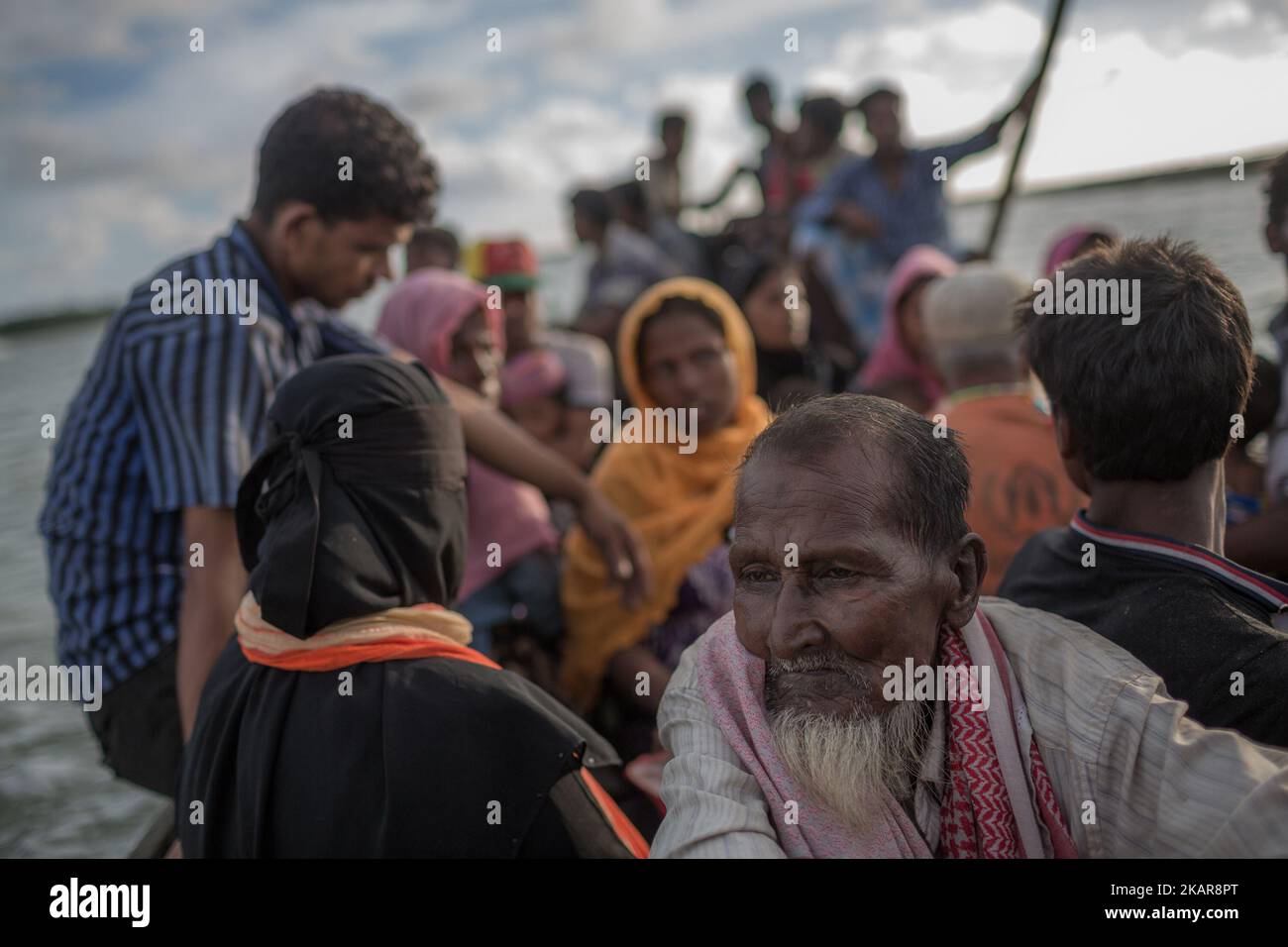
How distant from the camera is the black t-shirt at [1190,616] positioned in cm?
158

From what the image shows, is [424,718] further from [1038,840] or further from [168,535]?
[168,535]

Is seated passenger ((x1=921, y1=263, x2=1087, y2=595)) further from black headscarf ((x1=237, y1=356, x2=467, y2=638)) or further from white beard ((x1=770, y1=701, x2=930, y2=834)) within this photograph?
black headscarf ((x1=237, y1=356, x2=467, y2=638))

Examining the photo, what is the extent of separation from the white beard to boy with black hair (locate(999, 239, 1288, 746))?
44 centimetres

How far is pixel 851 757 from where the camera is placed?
59.6 inches

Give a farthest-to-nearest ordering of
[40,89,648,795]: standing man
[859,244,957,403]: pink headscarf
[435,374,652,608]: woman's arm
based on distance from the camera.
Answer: [859,244,957,403]: pink headscarf
[435,374,652,608]: woman's arm
[40,89,648,795]: standing man

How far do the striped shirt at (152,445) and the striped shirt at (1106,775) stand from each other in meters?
1.45

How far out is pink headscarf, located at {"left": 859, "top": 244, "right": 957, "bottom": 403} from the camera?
4.90 m

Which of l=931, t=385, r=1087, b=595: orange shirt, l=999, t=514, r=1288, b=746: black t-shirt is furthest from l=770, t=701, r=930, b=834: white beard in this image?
l=931, t=385, r=1087, b=595: orange shirt

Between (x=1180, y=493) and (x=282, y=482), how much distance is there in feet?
5.48

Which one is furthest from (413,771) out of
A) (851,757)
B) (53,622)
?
(53,622)

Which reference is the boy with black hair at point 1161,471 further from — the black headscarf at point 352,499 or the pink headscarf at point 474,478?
the pink headscarf at point 474,478

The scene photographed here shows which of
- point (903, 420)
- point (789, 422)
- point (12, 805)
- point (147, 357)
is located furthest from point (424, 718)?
point (12, 805)

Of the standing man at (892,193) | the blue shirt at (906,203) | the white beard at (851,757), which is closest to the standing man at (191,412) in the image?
the white beard at (851,757)

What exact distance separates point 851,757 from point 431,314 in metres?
2.93
